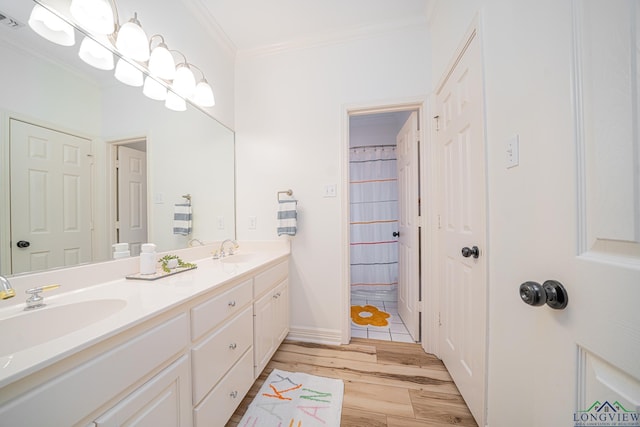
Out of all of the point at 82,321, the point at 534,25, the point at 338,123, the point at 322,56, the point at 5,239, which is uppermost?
the point at 322,56

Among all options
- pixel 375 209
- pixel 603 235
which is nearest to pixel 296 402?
pixel 603 235

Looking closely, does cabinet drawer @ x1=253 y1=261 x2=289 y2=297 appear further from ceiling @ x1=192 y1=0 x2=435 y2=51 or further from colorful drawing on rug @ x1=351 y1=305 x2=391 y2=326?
ceiling @ x1=192 y1=0 x2=435 y2=51

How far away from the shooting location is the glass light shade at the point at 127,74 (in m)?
1.15

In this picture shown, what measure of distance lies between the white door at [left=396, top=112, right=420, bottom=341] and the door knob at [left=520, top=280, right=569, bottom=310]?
1392 mm

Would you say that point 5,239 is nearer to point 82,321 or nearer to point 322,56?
point 82,321

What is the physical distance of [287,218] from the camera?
1.86 m

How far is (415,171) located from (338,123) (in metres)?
0.78

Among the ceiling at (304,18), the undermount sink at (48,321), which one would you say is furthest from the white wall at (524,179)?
the undermount sink at (48,321)

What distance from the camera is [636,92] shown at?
0.34m

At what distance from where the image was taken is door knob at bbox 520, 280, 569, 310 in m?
0.47

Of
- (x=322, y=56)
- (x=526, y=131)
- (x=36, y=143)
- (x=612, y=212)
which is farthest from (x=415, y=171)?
(x=36, y=143)

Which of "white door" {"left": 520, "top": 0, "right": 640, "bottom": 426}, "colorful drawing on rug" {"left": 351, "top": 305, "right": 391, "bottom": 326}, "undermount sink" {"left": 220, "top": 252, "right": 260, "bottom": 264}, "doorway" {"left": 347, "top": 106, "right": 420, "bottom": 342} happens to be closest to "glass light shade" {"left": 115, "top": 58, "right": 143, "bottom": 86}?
"undermount sink" {"left": 220, "top": 252, "right": 260, "bottom": 264}

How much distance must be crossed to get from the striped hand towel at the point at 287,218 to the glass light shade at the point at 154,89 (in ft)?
3.50

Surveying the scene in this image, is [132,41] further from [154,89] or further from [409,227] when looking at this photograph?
[409,227]
